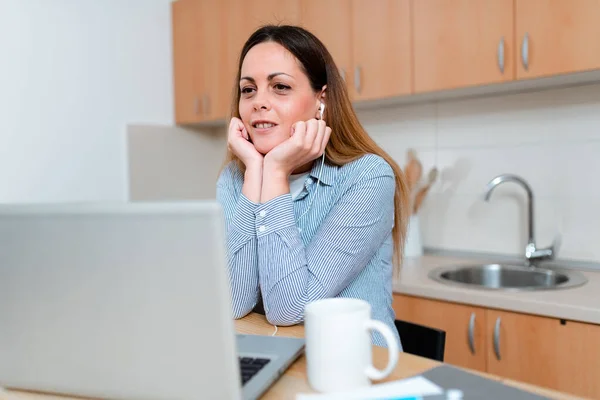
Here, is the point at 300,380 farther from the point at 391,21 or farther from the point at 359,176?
the point at 391,21

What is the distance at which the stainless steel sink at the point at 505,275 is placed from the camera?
6.29 feet

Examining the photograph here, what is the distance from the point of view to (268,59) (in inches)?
49.5

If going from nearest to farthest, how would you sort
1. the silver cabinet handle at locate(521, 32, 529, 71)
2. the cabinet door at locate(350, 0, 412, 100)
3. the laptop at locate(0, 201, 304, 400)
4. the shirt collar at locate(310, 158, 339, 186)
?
the laptop at locate(0, 201, 304, 400), the shirt collar at locate(310, 158, 339, 186), the silver cabinet handle at locate(521, 32, 529, 71), the cabinet door at locate(350, 0, 412, 100)

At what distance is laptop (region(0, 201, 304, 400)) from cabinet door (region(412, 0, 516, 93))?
1.51 m

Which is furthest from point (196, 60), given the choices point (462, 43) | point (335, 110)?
point (335, 110)

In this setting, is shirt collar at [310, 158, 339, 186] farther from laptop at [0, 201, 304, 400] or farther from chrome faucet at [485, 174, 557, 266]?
chrome faucet at [485, 174, 557, 266]

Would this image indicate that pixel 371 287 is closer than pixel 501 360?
Yes

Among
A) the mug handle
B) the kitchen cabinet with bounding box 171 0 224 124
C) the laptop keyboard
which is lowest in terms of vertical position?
the laptop keyboard

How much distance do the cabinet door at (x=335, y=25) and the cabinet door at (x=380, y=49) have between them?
0.03m

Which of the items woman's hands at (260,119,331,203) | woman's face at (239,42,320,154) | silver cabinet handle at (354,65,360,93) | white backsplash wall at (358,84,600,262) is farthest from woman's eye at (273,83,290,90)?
white backsplash wall at (358,84,600,262)

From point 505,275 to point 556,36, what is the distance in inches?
33.4

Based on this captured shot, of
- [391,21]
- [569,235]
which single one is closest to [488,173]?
[569,235]

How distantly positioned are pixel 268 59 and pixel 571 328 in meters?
1.07

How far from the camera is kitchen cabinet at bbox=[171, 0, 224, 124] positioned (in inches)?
112
